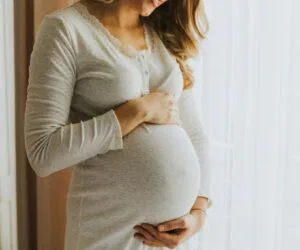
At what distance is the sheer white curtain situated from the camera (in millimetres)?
1431

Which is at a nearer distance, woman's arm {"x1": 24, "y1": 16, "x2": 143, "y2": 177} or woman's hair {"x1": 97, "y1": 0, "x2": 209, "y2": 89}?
woman's arm {"x1": 24, "y1": 16, "x2": 143, "y2": 177}

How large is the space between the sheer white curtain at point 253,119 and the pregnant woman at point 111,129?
250mm

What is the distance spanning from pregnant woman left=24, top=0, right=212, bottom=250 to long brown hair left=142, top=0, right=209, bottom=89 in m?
0.10

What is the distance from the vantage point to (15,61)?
65.3 inches

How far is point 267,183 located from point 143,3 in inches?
23.6

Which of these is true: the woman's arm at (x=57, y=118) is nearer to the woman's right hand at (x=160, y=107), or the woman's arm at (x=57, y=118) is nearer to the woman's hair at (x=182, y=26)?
the woman's right hand at (x=160, y=107)

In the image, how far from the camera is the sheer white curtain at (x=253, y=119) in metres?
1.43

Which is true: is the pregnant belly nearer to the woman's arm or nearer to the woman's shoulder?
the woman's arm

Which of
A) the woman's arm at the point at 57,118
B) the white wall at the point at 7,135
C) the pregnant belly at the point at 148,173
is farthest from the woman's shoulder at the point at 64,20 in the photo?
the white wall at the point at 7,135

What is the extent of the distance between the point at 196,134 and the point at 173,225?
27 centimetres

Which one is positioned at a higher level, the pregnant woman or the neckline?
the neckline

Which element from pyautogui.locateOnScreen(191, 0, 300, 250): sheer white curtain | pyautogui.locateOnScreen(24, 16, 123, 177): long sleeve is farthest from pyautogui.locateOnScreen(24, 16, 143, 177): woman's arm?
pyautogui.locateOnScreen(191, 0, 300, 250): sheer white curtain

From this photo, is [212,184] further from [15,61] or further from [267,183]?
[15,61]

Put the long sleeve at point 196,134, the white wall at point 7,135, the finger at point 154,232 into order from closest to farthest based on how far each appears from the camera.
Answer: the finger at point 154,232
the long sleeve at point 196,134
the white wall at point 7,135
